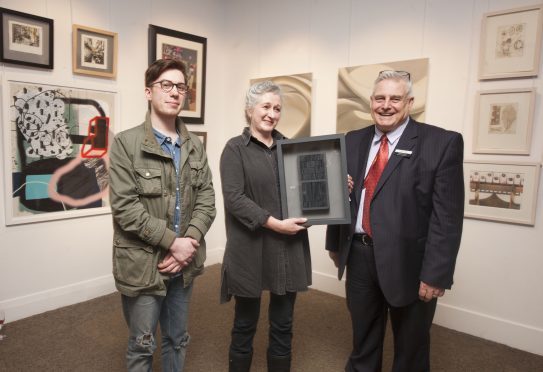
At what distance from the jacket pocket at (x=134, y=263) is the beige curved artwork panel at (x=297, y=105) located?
2210 millimetres

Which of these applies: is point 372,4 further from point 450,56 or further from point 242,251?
point 242,251

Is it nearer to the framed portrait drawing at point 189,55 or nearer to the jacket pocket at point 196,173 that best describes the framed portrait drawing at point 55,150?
the framed portrait drawing at point 189,55

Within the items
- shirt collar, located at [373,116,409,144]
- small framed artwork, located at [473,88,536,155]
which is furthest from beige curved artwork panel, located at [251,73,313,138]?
shirt collar, located at [373,116,409,144]

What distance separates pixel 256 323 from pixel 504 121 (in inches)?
81.2

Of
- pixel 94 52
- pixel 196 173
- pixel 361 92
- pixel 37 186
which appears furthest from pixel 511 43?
pixel 37 186

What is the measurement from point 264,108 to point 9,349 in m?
2.20

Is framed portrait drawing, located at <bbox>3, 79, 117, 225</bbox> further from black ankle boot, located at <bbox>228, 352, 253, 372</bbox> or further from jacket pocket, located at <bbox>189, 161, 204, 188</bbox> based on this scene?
black ankle boot, located at <bbox>228, 352, 253, 372</bbox>

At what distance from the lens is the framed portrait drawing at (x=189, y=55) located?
3.52 metres

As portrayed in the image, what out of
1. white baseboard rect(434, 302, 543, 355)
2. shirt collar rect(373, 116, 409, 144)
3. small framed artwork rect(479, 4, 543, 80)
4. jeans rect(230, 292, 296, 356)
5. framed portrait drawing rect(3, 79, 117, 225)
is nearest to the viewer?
shirt collar rect(373, 116, 409, 144)

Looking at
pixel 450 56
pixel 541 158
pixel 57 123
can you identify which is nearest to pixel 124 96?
pixel 57 123

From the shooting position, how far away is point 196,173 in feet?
5.83

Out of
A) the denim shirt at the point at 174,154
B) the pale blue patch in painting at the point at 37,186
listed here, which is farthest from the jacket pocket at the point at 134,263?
the pale blue patch in painting at the point at 37,186

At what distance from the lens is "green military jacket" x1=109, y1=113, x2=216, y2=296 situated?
1560mm

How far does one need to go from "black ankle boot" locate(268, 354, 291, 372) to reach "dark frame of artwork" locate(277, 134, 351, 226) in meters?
0.72
